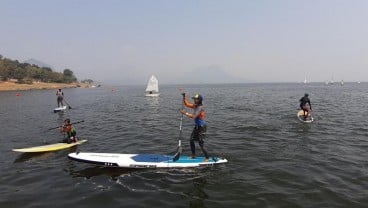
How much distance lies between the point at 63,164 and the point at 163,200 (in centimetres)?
711

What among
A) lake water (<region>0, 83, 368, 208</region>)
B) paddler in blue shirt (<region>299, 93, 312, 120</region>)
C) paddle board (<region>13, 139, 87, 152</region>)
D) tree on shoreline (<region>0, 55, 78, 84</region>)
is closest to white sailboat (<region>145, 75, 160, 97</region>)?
paddler in blue shirt (<region>299, 93, 312, 120</region>)

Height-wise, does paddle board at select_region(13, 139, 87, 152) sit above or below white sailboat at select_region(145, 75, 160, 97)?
→ below

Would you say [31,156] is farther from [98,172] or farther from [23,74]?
[23,74]

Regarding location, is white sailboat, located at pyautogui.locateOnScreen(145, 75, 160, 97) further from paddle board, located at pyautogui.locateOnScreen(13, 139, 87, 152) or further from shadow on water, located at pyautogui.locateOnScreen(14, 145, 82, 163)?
shadow on water, located at pyautogui.locateOnScreen(14, 145, 82, 163)

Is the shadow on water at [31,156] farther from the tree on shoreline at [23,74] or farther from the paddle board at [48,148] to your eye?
the tree on shoreline at [23,74]

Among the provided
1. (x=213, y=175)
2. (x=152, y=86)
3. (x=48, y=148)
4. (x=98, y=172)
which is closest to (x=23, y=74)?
(x=152, y=86)

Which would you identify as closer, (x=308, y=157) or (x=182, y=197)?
(x=182, y=197)

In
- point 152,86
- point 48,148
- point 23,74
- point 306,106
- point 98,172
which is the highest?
point 23,74

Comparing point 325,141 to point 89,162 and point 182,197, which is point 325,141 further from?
point 89,162

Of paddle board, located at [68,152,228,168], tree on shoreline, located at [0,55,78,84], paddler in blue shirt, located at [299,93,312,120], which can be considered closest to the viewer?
paddle board, located at [68,152,228,168]

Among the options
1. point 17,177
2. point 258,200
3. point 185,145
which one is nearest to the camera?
point 258,200

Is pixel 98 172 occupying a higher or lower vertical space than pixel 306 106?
lower

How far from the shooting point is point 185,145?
1983cm

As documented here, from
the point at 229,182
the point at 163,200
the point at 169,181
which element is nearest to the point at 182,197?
the point at 163,200
